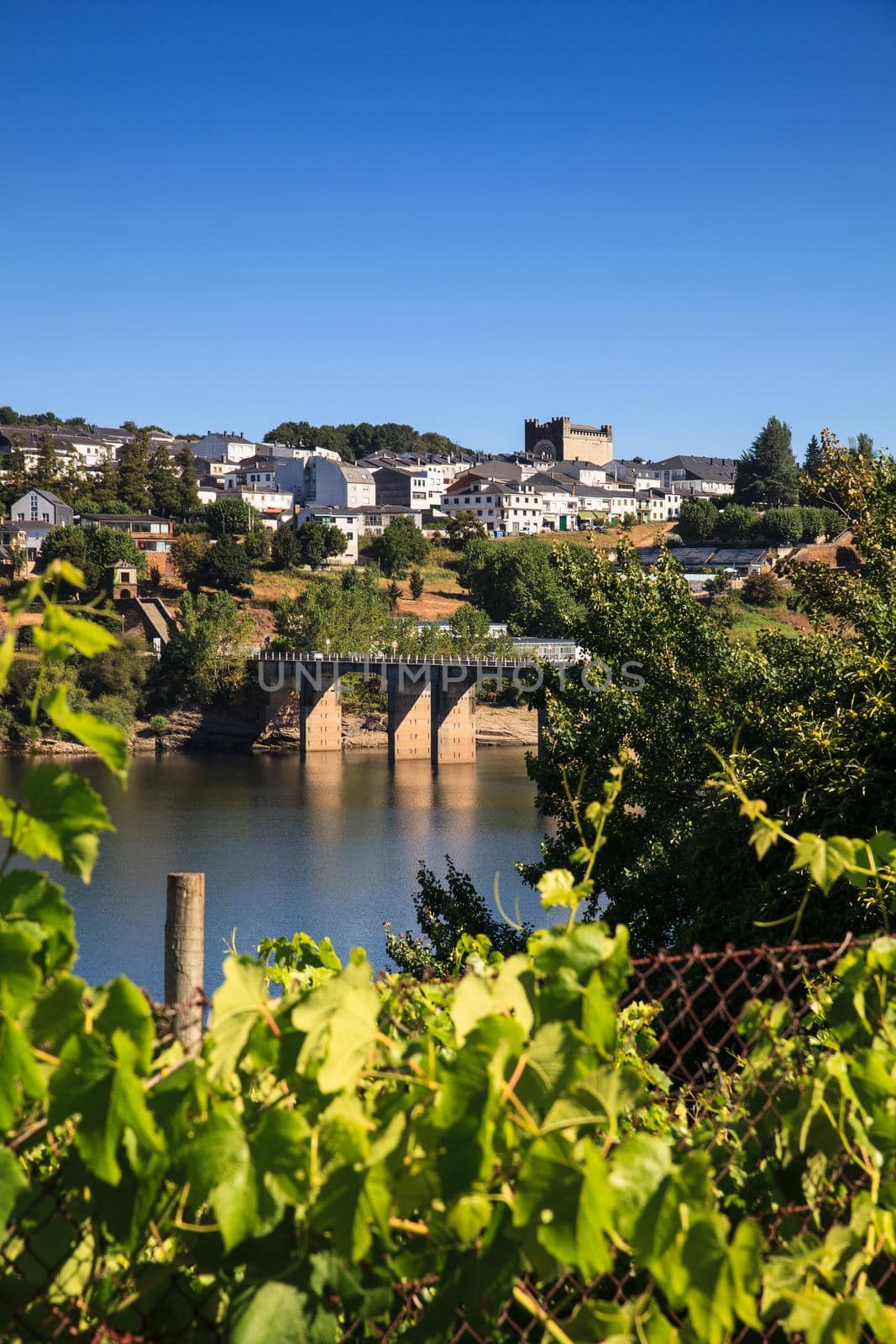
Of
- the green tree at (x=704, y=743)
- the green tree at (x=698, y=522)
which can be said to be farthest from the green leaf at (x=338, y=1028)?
the green tree at (x=698, y=522)

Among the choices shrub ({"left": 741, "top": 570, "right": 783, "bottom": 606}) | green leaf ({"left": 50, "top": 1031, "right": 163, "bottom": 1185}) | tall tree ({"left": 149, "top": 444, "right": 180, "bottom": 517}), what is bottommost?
green leaf ({"left": 50, "top": 1031, "right": 163, "bottom": 1185})

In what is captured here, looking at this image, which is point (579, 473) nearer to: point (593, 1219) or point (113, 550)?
point (113, 550)

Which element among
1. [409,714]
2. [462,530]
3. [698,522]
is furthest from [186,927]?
[698,522]

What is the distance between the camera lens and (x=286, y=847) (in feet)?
88.7

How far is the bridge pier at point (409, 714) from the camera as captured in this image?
4797 cm

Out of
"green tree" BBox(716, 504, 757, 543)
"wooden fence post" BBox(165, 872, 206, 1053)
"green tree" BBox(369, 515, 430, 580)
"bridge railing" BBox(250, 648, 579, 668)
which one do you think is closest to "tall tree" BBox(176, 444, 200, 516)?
"green tree" BBox(369, 515, 430, 580)

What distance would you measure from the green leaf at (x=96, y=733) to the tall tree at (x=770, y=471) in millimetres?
81203

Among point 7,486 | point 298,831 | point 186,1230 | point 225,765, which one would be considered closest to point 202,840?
point 298,831

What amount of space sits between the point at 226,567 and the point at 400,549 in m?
11.1

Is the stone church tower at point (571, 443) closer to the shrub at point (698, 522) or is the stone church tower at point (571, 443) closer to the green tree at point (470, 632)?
the shrub at point (698, 522)

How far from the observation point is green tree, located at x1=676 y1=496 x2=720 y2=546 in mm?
75562

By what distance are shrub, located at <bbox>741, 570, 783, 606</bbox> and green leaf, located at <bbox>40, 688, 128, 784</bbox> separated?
62.1m

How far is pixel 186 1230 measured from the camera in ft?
5.22

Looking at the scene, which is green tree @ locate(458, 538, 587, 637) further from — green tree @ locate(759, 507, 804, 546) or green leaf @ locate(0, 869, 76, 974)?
green leaf @ locate(0, 869, 76, 974)
